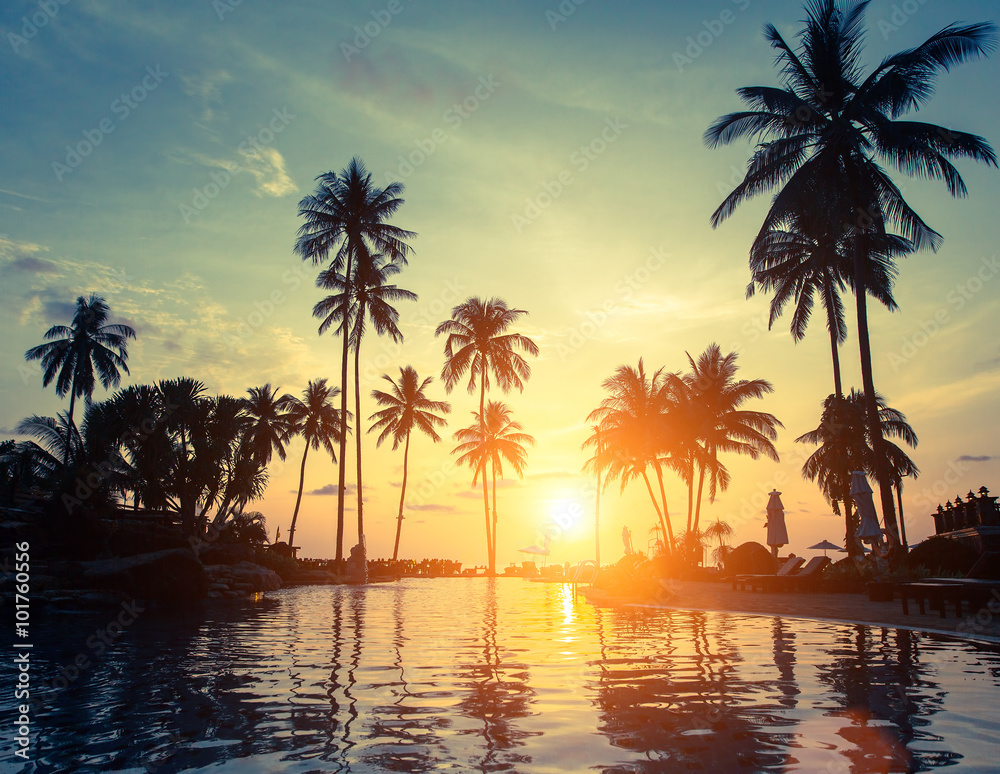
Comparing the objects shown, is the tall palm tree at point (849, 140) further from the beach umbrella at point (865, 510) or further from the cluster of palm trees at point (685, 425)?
the cluster of palm trees at point (685, 425)

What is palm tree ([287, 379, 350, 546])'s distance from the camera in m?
46.6

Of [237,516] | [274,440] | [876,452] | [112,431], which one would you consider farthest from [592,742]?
[274,440]

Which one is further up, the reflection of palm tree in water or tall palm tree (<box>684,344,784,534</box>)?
tall palm tree (<box>684,344,784,534</box>)

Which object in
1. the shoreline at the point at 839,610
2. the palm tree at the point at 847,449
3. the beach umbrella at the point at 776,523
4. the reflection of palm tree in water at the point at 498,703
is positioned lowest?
the shoreline at the point at 839,610

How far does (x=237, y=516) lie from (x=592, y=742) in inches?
1235

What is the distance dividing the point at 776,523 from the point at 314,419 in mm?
32337

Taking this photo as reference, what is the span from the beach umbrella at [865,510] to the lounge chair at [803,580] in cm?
A: 145

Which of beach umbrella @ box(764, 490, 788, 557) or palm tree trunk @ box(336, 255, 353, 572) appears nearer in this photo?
beach umbrella @ box(764, 490, 788, 557)

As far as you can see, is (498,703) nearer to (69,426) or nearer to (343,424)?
(343,424)

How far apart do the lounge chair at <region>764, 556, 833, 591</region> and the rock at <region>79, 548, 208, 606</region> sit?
1630 cm

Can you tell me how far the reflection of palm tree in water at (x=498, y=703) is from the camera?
3.87 metres

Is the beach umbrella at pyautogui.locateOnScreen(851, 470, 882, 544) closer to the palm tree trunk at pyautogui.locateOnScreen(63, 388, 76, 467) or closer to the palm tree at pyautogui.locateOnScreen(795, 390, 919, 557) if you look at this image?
the palm tree at pyautogui.locateOnScreen(795, 390, 919, 557)

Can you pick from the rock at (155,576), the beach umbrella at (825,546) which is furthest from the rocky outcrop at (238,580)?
the beach umbrella at (825,546)

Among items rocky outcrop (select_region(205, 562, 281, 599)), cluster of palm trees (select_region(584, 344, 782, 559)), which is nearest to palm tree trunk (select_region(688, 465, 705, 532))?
cluster of palm trees (select_region(584, 344, 782, 559))
